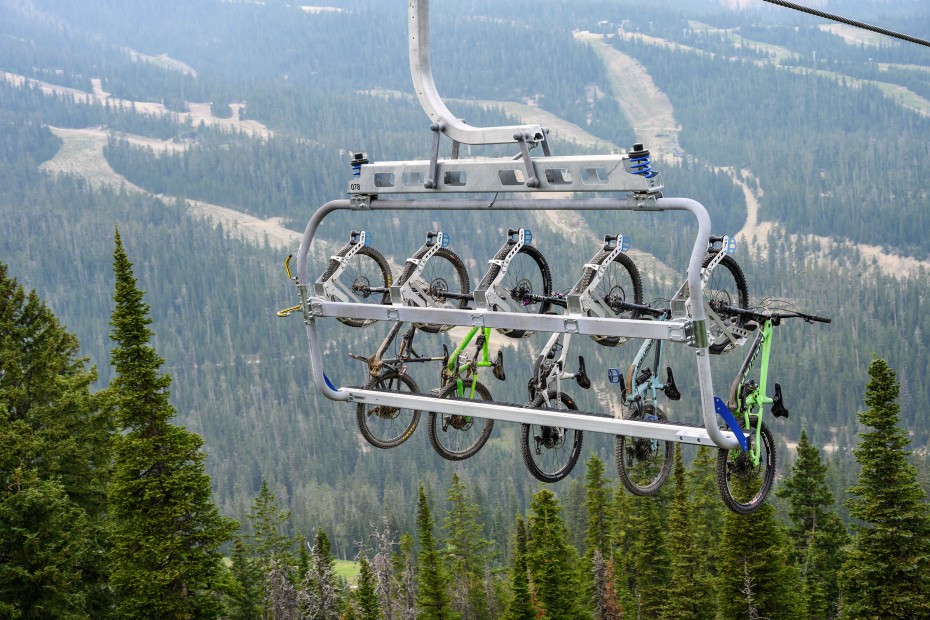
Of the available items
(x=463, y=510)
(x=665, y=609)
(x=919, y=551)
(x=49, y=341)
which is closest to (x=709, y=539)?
(x=665, y=609)

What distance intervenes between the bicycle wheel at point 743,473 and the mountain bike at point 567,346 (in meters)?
1.82

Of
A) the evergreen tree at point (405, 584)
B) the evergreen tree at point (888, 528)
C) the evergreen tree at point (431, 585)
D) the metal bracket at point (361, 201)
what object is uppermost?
the metal bracket at point (361, 201)

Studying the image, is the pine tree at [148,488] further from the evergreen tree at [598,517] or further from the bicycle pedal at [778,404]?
the evergreen tree at [598,517]

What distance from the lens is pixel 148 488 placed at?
1126 inches

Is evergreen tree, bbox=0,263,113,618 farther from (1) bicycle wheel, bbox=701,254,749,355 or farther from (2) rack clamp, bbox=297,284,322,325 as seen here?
(1) bicycle wheel, bbox=701,254,749,355

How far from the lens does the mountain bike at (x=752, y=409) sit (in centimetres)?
1448

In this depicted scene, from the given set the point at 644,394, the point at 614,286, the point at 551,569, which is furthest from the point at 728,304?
the point at 551,569

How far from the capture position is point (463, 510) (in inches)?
2921

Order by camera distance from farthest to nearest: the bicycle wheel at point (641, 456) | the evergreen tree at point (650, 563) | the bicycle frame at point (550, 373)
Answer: the evergreen tree at point (650, 563) < the bicycle frame at point (550, 373) < the bicycle wheel at point (641, 456)

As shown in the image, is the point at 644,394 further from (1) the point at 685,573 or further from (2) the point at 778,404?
(1) the point at 685,573

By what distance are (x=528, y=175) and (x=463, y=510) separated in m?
62.5

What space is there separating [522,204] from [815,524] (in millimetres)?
48634

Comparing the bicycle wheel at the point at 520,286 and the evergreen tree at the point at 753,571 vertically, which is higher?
the bicycle wheel at the point at 520,286

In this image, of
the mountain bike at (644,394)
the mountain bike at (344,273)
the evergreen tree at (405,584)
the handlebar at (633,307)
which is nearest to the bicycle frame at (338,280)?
the mountain bike at (344,273)
